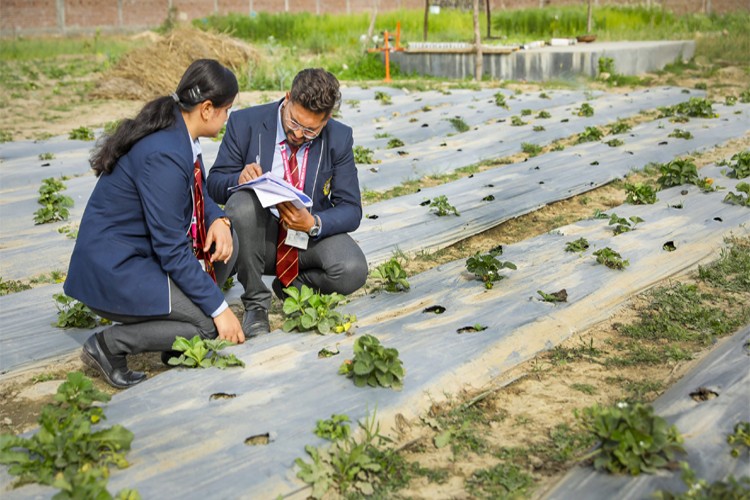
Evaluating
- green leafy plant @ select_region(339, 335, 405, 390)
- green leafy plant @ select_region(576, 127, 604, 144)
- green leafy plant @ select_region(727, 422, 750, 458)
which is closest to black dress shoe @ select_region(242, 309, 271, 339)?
green leafy plant @ select_region(339, 335, 405, 390)

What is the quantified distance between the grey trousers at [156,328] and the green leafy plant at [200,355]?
9 cm

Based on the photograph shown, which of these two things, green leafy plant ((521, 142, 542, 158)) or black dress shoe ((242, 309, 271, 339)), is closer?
black dress shoe ((242, 309, 271, 339))

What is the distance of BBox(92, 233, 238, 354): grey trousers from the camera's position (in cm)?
334

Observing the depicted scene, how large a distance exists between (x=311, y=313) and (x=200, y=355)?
0.55 metres

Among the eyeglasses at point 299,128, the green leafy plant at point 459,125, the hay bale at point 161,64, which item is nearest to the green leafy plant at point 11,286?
the eyeglasses at point 299,128

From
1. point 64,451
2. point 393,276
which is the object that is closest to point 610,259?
point 393,276

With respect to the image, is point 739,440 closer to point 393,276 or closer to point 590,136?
point 393,276

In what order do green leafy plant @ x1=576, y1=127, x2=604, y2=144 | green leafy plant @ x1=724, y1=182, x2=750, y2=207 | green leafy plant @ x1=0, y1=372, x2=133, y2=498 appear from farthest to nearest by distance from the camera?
green leafy plant @ x1=576, y1=127, x2=604, y2=144 < green leafy plant @ x1=724, y1=182, x2=750, y2=207 < green leafy plant @ x1=0, y1=372, x2=133, y2=498

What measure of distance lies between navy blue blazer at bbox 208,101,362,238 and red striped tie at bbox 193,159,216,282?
364 mm

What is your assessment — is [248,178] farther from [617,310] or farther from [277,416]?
[617,310]

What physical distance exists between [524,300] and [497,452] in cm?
121

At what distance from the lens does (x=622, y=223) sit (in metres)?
5.00

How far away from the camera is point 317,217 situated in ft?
12.6

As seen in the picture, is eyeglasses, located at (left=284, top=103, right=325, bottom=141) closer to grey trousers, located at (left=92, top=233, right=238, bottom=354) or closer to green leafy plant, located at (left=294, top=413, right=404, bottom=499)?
grey trousers, located at (left=92, top=233, right=238, bottom=354)
